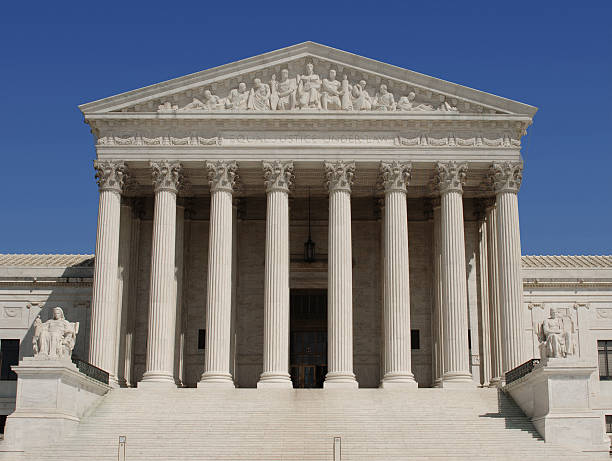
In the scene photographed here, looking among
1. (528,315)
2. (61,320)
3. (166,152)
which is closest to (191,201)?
(166,152)

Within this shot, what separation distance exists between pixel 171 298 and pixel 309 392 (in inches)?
361

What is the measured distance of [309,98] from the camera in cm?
4700

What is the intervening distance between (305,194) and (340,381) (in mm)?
12826

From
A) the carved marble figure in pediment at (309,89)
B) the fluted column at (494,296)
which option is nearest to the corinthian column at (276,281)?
the carved marble figure in pediment at (309,89)

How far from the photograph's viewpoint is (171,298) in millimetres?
45906

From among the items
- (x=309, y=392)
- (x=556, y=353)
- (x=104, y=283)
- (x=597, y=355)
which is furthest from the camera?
(x=597, y=355)

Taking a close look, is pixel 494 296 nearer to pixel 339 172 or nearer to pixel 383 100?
pixel 339 172

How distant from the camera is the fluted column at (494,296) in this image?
47938mm

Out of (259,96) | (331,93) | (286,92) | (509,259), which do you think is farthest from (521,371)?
(259,96)

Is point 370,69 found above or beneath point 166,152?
above

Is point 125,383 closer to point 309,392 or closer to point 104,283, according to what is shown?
point 104,283

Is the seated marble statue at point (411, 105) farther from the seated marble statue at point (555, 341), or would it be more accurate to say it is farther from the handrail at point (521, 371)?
the handrail at point (521, 371)

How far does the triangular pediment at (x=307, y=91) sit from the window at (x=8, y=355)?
15332 millimetres

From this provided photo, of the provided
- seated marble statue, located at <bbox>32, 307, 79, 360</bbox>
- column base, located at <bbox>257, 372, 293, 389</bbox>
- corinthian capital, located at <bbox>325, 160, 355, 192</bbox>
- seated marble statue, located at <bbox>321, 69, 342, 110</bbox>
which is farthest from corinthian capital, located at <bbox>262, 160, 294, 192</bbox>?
seated marble statue, located at <bbox>32, 307, 79, 360</bbox>
